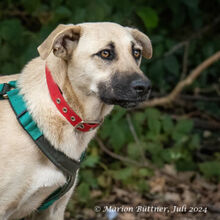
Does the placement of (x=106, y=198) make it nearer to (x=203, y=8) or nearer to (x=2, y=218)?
(x=2, y=218)

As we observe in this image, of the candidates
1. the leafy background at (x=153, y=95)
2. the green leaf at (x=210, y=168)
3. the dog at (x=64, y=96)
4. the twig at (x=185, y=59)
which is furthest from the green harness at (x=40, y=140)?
the twig at (x=185, y=59)

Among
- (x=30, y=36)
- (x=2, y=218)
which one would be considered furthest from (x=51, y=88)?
(x=30, y=36)

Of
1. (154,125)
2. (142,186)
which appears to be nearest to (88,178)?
(142,186)

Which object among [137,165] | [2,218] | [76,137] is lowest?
[137,165]

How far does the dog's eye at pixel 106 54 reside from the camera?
2.91 m

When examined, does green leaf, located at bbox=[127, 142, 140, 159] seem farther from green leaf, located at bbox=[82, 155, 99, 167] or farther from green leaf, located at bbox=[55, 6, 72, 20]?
green leaf, located at bbox=[55, 6, 72, 20]

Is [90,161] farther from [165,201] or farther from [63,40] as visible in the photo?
[63,40]

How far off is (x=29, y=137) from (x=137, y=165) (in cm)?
231

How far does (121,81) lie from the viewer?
9.30 feet

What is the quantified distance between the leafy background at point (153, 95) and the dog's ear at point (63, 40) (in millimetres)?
1199

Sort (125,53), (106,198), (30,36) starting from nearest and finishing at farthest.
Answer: (125,53), (30,36), (106,198)

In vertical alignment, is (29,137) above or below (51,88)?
below

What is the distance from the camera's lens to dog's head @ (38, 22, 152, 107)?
2834 mm

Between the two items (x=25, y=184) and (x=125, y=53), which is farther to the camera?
(x=125, y=53)
